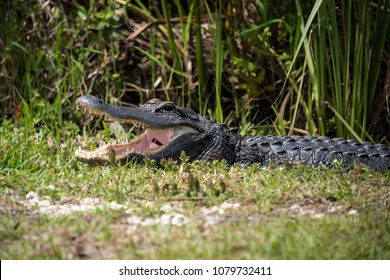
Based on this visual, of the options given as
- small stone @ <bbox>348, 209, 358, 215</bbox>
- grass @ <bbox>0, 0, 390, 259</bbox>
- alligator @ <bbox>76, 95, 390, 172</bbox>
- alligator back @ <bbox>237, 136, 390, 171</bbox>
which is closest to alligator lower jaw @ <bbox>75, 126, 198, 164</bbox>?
alligator @ <bbox>76, 95, 390, 172</bbox>

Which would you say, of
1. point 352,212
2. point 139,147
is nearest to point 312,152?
point 139,147

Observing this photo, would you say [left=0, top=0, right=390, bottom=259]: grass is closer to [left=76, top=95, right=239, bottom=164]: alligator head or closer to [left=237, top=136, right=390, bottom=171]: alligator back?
[left=76, top=95, right=239, bottom=164]: alligator head

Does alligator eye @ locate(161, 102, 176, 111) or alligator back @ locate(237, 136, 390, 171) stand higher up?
alligator eye @ locate(161, 102, 176, 111)

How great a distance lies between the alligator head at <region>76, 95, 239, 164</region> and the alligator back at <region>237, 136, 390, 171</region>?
0.57 feet

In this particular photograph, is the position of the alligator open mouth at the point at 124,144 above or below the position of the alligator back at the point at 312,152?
above

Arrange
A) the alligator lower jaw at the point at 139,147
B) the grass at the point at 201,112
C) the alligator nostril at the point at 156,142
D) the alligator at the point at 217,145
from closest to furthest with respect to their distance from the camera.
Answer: the grass at the point at 201,112 < the alligator lower jaw at the point at 139,147 < the alligator at the point at 217,145 < the alligator nostril at the point at 156,142

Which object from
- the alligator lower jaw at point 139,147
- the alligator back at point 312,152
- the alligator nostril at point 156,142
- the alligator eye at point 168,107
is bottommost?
the alligator back at point 312,152

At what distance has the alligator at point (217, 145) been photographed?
5.91 meters

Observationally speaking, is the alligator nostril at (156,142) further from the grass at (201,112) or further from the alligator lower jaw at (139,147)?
the grass at (201,112)

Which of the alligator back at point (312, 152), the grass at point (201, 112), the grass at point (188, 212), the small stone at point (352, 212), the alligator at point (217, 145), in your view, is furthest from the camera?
the alligator back at point (312, 152)

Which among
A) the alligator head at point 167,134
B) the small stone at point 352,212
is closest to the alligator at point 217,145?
the alligator head at point 167,134

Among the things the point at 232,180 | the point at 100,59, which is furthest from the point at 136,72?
the point at 232,180

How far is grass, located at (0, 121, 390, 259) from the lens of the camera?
3.50 m

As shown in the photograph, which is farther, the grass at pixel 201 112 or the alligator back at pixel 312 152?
the alligator back at pixel 312 152
